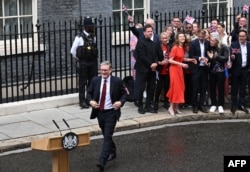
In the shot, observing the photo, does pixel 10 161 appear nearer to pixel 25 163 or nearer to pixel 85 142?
pixel 25 163

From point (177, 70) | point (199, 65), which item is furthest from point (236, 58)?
point (177, 70)

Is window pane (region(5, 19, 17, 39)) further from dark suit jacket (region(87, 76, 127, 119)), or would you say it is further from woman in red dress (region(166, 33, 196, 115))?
dark suit jacket (region(87, 76, 127, 119))

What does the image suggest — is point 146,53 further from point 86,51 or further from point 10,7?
point 10,7

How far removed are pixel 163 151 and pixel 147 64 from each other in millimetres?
2608

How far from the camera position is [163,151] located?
431 inches

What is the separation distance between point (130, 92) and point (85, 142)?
5233 mm

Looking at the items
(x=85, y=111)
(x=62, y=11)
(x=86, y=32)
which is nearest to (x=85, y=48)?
(x=86, y=32)

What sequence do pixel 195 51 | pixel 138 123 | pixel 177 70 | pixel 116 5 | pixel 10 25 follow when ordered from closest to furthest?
1. pixel 138 123
2. pixel 177 70
3. pixel 195 51
4. pixel 10 25
5. pixel 116 5

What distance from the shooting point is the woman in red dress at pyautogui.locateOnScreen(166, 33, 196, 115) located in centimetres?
1312

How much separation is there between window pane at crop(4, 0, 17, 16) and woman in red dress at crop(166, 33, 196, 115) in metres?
4.15

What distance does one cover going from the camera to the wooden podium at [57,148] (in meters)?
8.40

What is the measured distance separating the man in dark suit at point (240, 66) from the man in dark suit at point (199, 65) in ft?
1.83

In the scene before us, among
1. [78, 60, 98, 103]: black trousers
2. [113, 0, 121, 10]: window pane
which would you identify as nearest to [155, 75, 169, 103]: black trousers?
[78, 60, 98, 103]: black trousers

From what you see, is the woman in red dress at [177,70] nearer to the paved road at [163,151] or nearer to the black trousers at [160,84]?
the black trousers at [160,84]
